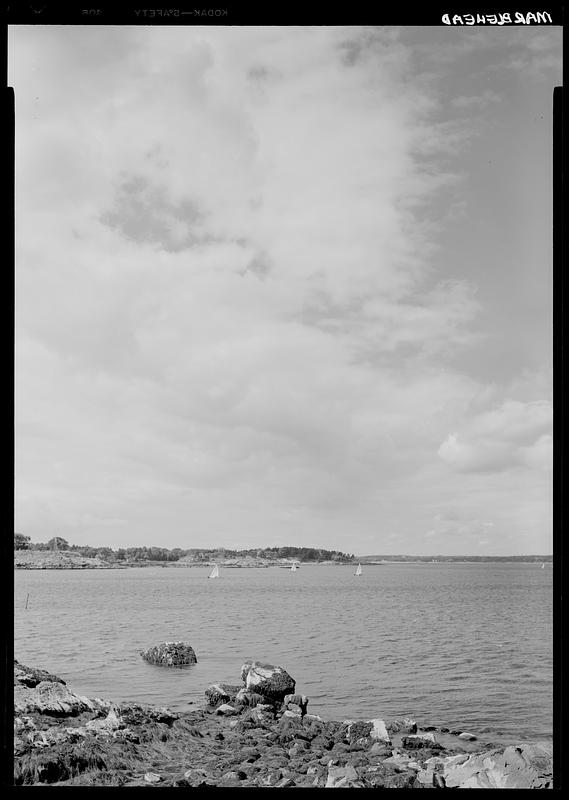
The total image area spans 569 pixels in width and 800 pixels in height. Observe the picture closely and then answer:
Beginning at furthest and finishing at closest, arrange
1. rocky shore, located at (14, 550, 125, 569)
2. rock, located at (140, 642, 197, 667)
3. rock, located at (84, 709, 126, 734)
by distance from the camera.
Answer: rock, located at (140, 642, 197, 667) → rocky shore, located at (14, 550, 125, 569) → rock, located at (84, 709, 126, 734)

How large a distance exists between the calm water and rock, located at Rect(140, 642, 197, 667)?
0.10 meters

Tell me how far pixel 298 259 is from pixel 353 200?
0.31 meters

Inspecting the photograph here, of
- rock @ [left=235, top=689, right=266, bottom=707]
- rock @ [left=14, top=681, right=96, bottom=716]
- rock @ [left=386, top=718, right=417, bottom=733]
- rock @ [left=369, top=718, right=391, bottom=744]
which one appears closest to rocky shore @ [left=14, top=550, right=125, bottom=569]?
rock @ [left=14, top=681, right=96, bottom=716]

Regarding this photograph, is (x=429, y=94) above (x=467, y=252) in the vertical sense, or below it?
above

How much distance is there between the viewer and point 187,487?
4.11 m

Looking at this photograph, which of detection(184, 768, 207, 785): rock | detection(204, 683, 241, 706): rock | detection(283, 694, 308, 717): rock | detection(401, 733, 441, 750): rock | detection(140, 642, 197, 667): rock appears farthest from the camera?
detection(140, 642, 197, 667): rock

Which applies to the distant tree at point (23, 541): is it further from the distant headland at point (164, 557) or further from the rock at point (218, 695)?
the rock at point (218, 695)

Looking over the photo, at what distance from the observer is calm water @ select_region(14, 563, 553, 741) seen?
4059 millimetres

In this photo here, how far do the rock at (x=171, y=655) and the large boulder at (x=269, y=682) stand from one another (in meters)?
1.62

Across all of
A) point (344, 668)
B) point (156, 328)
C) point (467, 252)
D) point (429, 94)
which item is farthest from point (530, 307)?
point (344, 668)

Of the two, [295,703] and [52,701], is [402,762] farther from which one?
[52,701]

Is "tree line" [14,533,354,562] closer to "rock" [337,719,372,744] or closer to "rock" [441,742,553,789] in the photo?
"rock" [337,719,372,744]

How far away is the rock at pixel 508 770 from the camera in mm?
1688
